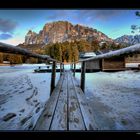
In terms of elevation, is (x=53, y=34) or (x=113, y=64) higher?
(x=53, y=34)

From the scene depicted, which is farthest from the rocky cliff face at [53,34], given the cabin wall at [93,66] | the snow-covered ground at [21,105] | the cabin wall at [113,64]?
the cabin wall at [93,66]

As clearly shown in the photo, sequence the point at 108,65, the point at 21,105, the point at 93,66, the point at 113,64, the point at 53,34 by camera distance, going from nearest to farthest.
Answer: the point at 21,105
the point at 53,34
the point at 108,65
the point at 113,64
the point at 93,66

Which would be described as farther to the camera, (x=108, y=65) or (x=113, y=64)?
(x=113, y=64)

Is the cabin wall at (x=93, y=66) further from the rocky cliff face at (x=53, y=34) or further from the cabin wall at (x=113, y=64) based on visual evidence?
the rocky cliff face at (x=53, y=34)

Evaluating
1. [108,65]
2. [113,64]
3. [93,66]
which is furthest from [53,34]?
[113,64]

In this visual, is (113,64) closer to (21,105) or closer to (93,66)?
(93,66)

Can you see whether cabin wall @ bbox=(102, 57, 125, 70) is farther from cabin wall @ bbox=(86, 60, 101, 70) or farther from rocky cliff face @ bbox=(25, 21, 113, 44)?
rocky cliff face @ bbox=(25, 21, 113, 44)

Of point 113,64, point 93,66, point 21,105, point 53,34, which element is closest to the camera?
point 21,105

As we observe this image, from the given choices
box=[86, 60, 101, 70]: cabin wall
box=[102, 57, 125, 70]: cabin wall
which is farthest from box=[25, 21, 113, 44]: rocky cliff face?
box=[86, 60, 101, 70]: cabin wall
